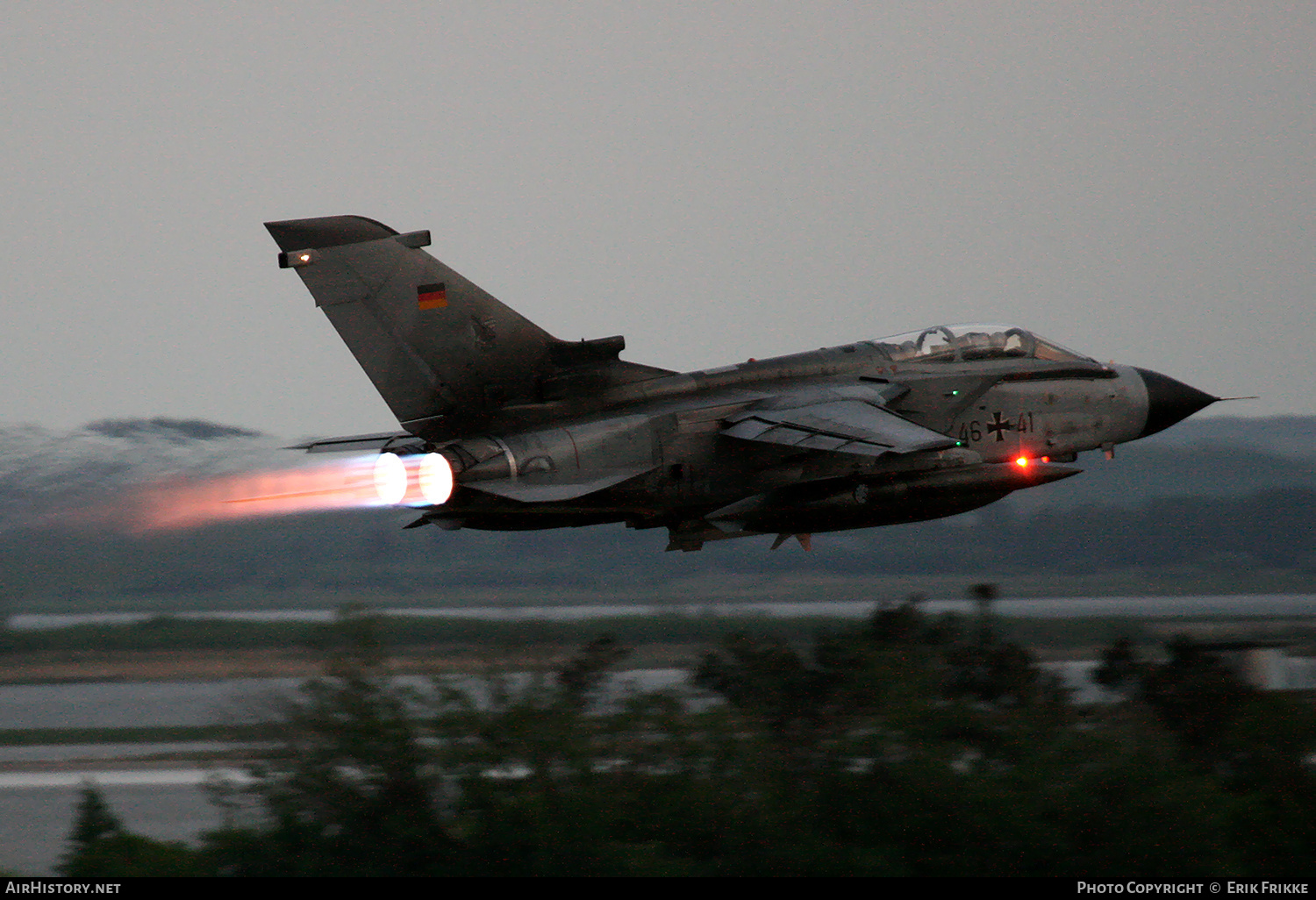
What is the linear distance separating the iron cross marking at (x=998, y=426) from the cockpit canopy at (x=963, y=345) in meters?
0.81

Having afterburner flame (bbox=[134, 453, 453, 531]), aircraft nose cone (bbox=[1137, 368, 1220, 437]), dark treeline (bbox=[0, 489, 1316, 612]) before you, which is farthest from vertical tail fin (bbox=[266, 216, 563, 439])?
dark treeline (bbox=[0, 489, 1316, 612])

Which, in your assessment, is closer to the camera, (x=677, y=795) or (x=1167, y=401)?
(x=677, y=795)

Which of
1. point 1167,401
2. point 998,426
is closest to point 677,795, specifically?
point 998,426

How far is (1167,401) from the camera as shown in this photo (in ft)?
66.6

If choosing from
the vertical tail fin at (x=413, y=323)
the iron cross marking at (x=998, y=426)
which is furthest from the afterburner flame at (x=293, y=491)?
the iron cross marking at (x=998, y=426)

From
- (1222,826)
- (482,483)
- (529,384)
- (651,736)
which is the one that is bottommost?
(1222,826)

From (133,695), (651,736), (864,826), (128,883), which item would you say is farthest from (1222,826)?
(133,695)

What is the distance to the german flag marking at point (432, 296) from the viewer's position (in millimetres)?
16047

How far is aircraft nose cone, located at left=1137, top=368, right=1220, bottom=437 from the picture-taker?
66.3ft

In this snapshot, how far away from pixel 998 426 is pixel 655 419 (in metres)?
4.89

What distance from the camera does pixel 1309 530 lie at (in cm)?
3659

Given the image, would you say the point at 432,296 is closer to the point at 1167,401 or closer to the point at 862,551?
the point at 1167,401

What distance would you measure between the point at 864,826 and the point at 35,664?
16.4 metres

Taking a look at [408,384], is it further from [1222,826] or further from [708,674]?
[1222,826]
